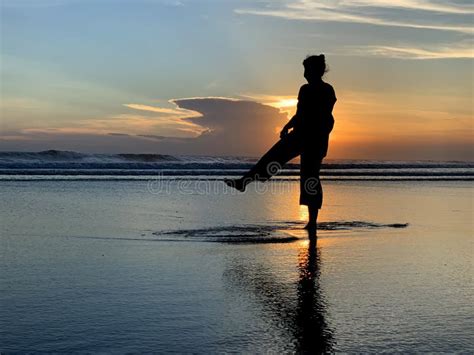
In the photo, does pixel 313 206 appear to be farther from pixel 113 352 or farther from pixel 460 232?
pixel 113 352

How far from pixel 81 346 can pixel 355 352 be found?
141 centimetres

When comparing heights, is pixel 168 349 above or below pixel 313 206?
below

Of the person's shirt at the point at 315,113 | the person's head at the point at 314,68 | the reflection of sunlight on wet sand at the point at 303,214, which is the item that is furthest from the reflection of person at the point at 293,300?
the reflection of sunlight on wet sand at the point at 303,214

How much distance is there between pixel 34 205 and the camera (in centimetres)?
1130

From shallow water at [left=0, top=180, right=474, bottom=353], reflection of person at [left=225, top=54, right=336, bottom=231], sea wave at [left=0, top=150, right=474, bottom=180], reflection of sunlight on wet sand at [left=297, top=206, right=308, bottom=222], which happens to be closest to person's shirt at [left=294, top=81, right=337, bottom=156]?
reflection of person at [left=225, top=54, right=336, bottom=231]

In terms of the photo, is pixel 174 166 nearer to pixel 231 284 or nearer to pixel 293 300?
pixel 231 284

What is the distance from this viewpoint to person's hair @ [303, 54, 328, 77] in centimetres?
718

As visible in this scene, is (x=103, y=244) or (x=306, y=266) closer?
(x=306, y=266)

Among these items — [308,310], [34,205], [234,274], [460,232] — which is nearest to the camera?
[308,310]

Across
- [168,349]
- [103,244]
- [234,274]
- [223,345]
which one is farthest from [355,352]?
[103,244]

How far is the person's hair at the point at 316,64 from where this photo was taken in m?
7.18

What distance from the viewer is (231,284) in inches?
185

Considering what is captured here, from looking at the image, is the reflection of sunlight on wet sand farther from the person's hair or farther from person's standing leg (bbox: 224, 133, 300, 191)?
the person's hair

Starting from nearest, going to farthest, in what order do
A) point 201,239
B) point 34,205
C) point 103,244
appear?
point 103,244 → point 201,239 → point 34,205
